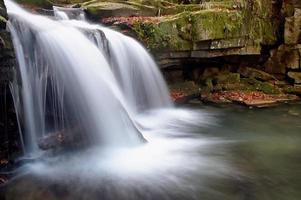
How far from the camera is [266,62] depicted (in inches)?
523

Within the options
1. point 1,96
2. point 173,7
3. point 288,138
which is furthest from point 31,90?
point 173,7

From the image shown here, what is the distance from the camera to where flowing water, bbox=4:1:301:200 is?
568 cm

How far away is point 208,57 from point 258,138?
4478mm

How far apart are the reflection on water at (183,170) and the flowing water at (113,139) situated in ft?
0.05

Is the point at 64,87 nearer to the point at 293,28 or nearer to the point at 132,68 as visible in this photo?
the point at 132,68

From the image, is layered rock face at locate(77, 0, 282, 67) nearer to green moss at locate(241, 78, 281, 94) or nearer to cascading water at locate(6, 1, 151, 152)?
green moss at locate(241, 78, 281, 94)

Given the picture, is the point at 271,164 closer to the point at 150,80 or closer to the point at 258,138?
the point at 258,138

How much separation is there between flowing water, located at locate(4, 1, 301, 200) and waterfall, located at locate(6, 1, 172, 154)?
2cm

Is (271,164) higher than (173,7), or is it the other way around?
(173,7)

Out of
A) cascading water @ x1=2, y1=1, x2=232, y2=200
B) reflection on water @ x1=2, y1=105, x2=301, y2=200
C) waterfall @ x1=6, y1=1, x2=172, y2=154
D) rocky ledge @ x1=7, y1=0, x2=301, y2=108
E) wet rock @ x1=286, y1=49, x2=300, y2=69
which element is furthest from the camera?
wet rock @ x1=286, y1=49, x2=300, y2=69

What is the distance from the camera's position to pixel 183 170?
642cm

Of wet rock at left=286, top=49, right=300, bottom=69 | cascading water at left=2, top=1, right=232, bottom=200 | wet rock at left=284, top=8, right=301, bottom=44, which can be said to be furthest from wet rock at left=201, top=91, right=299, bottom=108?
cascading water at left=2, top=1, right=232, bottom=200

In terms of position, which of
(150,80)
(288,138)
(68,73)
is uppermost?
(68,73)

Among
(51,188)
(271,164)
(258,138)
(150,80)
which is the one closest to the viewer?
(51,188)
